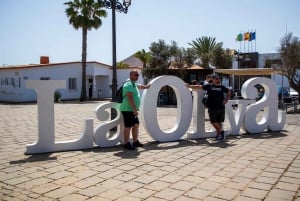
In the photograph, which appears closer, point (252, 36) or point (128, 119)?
point (128, 119)

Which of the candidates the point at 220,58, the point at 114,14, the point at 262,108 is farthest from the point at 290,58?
the point at 220,58

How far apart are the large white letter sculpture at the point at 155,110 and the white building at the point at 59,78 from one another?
2507 centimetres

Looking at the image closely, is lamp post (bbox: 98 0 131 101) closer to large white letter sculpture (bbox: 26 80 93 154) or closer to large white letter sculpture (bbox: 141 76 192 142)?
large white letter sculpture (bbox: 141 76 192 142)

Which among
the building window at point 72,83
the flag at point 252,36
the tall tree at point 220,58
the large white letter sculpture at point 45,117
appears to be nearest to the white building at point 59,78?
the building window at point 72,83

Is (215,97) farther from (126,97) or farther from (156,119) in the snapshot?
(126,97)

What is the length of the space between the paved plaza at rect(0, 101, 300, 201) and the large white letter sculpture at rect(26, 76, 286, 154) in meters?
0.29

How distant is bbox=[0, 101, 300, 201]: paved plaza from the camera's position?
455 cm

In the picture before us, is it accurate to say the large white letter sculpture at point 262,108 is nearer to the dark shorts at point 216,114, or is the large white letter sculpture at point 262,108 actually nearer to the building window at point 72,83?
the dark shorts at point 216,114

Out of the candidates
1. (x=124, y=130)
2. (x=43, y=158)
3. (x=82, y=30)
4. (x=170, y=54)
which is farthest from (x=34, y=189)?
(x=82, y=30)

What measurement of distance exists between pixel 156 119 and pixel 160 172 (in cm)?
274

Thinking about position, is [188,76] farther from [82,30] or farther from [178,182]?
[178,182]

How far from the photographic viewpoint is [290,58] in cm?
2189

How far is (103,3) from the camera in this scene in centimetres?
1094

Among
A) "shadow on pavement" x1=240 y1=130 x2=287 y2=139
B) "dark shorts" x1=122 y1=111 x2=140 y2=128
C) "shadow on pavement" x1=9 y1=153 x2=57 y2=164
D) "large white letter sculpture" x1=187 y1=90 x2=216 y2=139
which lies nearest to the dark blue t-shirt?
"large white letter sculpture" x1=187 y1=90 x2=216 y2=139
